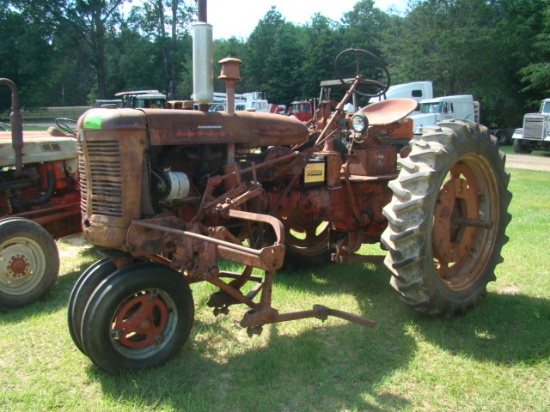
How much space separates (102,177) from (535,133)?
21.1m

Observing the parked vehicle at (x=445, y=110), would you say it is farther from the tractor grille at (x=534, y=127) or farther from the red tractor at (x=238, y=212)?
the red tractor at (x=238, y=212)

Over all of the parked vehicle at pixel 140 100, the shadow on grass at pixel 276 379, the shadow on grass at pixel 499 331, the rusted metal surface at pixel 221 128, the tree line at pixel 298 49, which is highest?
the tree line at pixel 298 49

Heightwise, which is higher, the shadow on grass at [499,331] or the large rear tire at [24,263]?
the large rear tire at [24,263]

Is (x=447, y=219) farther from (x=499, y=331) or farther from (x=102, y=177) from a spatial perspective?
(x=102, y=177)

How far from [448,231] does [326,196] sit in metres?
1.03

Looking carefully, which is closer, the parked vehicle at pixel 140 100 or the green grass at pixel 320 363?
the green grass at pixel 320 363

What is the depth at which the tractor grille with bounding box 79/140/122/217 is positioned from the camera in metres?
3.07

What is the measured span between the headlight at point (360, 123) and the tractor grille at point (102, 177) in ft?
7.26

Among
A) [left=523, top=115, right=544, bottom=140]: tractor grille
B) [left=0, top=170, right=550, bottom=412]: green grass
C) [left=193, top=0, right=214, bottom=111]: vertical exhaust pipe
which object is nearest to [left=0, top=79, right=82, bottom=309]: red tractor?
[left=0, top=170, right=550, bottom=412]: green grass

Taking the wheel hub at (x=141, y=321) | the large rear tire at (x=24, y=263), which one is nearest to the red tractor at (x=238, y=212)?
the wheel hub at (x=141, y=321)

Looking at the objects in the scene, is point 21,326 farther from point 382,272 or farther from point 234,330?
point 382,272

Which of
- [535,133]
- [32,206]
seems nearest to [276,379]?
[32,206]

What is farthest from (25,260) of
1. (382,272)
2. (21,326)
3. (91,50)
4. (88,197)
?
(91,50)

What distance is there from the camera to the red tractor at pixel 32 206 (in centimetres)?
440
